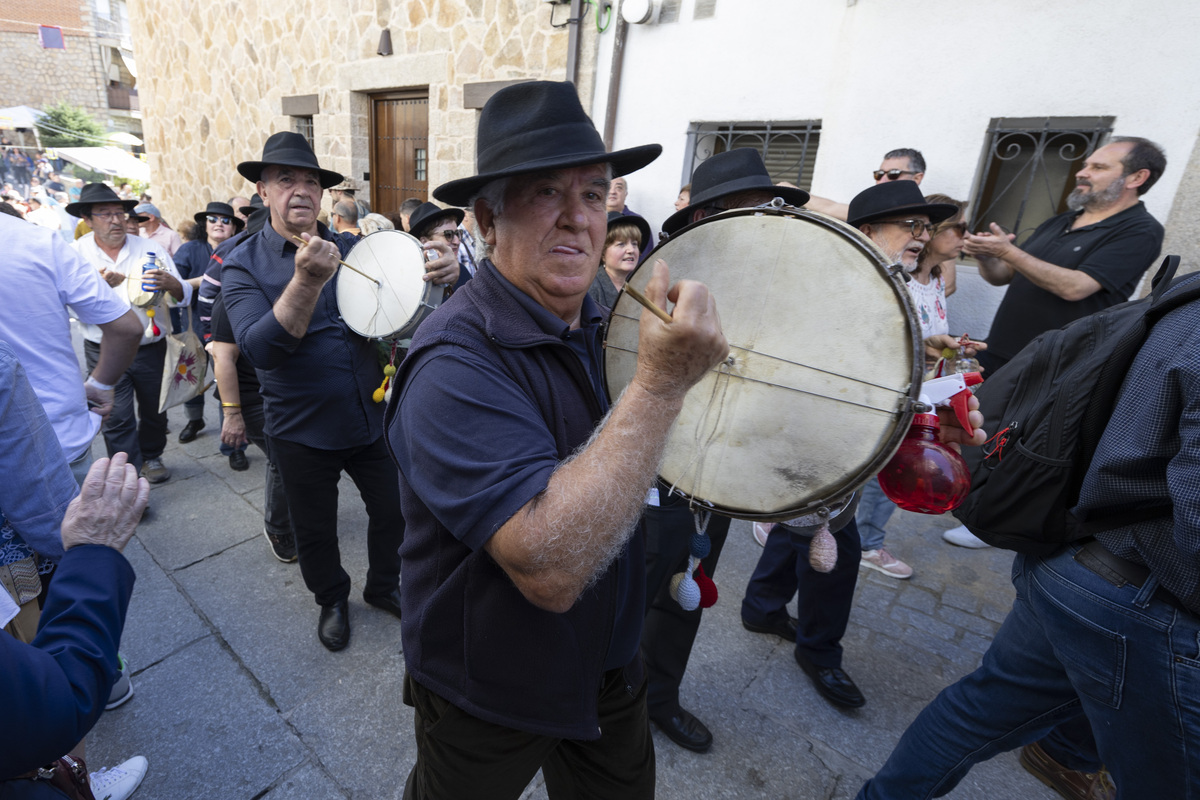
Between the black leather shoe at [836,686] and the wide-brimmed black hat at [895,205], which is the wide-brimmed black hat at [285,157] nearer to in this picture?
the wide-brimmed black hat at [895,205]

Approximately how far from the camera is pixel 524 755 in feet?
4.52

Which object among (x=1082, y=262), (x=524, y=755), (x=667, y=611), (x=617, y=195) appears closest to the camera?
(x=524, y=755)

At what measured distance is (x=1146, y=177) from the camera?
10.6ft

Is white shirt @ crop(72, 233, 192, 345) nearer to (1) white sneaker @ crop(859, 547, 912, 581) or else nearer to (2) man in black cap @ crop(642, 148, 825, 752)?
(2) man in black cap @ crop(642, 148, 825, 752)

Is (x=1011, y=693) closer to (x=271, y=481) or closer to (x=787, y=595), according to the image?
(x=787, y=595)

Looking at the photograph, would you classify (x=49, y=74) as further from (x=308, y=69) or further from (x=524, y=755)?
(x=524, y=755)

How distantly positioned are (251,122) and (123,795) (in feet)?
33.2

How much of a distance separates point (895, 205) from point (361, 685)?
301 centimetres

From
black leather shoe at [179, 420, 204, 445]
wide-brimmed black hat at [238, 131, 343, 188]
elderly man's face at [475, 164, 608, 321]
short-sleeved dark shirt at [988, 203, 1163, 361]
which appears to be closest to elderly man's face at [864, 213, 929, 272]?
short-sleeved dark shirt at [988, 203, 1163, 361]

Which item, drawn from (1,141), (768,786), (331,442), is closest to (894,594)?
(768,786)

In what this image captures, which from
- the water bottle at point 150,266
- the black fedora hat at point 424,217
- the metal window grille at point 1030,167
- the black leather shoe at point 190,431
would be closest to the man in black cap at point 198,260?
the black leather shoe at point 190,431

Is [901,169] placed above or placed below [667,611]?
above

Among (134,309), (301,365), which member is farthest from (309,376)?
(134,309)

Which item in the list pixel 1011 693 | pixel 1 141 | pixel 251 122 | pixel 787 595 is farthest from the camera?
pixel 1 141
